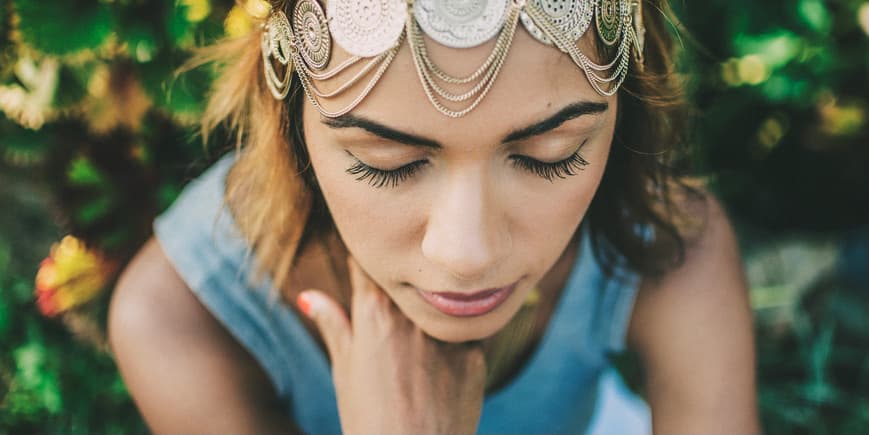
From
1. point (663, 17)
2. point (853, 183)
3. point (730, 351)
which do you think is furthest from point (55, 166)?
point (853, 183)

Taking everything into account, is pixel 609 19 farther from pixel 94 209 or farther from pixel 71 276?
pixel 71 276

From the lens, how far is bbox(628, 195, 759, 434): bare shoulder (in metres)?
1.77

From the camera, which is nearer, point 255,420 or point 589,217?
point 255,420

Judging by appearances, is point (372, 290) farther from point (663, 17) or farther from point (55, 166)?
point (55, 166)

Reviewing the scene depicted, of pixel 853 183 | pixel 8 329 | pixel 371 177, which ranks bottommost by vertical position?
pixel 853 183

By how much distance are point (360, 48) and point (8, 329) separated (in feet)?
6.40

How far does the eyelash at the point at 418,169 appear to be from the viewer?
4.01 ft

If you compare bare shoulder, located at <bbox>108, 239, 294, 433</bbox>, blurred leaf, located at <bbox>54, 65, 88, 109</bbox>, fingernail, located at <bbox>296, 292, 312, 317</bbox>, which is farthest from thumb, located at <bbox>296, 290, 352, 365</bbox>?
blurred leaf, located at <bbox>54, 65, 88, 109</bbox>

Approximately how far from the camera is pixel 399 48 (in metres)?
1.14

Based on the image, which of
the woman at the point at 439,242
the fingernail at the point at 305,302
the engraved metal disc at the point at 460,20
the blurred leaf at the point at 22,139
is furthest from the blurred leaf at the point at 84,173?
the engraved metal disc at the point at 460,20

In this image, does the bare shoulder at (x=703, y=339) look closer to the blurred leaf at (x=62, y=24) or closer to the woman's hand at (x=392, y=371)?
the woman's hand at (x=392, y=371)

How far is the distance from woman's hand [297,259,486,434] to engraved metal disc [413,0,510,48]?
26.9 inches

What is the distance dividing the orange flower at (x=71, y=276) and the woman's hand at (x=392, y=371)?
0.99 meters

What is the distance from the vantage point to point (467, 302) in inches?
54.2
